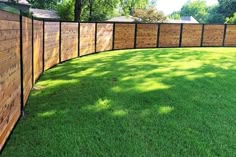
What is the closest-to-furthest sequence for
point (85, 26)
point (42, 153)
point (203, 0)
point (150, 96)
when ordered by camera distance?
point (42, 153) → point (150, 96) → point (85, 26) → point (203, 0)

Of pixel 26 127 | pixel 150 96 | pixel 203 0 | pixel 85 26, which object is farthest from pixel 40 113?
pixel 203 0

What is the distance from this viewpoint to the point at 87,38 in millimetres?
13773

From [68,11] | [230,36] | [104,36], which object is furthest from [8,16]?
[68,11]

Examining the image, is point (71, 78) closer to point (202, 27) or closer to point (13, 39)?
point (13, 39)

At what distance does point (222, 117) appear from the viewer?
4.94 m

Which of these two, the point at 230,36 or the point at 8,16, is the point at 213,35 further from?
the point at 8,16

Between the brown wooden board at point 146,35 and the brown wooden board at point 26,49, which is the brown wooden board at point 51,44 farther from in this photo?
the brown wooden board at point 146,35

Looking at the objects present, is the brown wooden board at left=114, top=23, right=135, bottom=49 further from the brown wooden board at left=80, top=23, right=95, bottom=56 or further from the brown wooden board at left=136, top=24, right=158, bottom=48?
the brown wooden board at left=80, top=23, right=95, bottom=56

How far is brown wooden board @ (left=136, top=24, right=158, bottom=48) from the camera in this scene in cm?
1766

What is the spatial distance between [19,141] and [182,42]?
52.5ft

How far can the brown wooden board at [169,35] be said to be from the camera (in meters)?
18.3

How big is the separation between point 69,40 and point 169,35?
8308 millimetres

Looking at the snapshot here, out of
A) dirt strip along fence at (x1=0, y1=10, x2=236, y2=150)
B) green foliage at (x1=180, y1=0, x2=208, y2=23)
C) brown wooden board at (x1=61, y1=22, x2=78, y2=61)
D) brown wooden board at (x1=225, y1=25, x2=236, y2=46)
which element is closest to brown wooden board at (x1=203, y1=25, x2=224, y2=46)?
dirt strip along fence at (x1=0, y1=10, x2=236, y2=150)

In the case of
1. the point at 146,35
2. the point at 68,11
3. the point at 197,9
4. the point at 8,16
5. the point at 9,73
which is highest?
the point at 197,9
